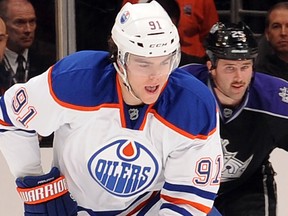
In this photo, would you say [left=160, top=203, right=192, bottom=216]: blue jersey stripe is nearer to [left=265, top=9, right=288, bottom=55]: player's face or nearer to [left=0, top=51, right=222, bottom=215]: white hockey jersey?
[left=0, top=51, right=222, bottom=215]: white hockey jersey

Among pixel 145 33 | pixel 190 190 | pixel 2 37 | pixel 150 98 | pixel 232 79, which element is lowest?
pixel 2 37

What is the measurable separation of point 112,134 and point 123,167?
9cm

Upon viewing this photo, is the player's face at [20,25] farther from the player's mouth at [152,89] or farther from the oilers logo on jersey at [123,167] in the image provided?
the player's mouth at [152,89]

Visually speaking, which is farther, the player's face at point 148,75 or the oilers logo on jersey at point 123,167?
the oilers logo on jersey at point 123,167

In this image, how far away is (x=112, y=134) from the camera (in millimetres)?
2033

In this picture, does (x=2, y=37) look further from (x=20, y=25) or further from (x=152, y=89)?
(x=152, y=89)

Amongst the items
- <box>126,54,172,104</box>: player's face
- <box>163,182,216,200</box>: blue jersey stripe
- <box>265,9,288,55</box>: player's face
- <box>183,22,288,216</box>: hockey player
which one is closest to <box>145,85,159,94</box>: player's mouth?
<box>126,54,172,104</box>: player's face

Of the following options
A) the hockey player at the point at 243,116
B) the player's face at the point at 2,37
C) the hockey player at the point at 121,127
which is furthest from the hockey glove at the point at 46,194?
the player's face at the point at 2,37

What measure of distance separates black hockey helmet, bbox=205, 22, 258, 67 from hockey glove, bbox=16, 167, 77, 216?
2.14 ft

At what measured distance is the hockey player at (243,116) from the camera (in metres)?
2.44

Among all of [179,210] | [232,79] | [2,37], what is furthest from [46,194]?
[2,37]

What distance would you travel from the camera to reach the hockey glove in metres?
2.10

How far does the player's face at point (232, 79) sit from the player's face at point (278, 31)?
81 centimetres

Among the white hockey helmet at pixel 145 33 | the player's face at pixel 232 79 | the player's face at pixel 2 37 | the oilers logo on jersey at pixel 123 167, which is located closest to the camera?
the white hockey helmet at pixel 145 33
